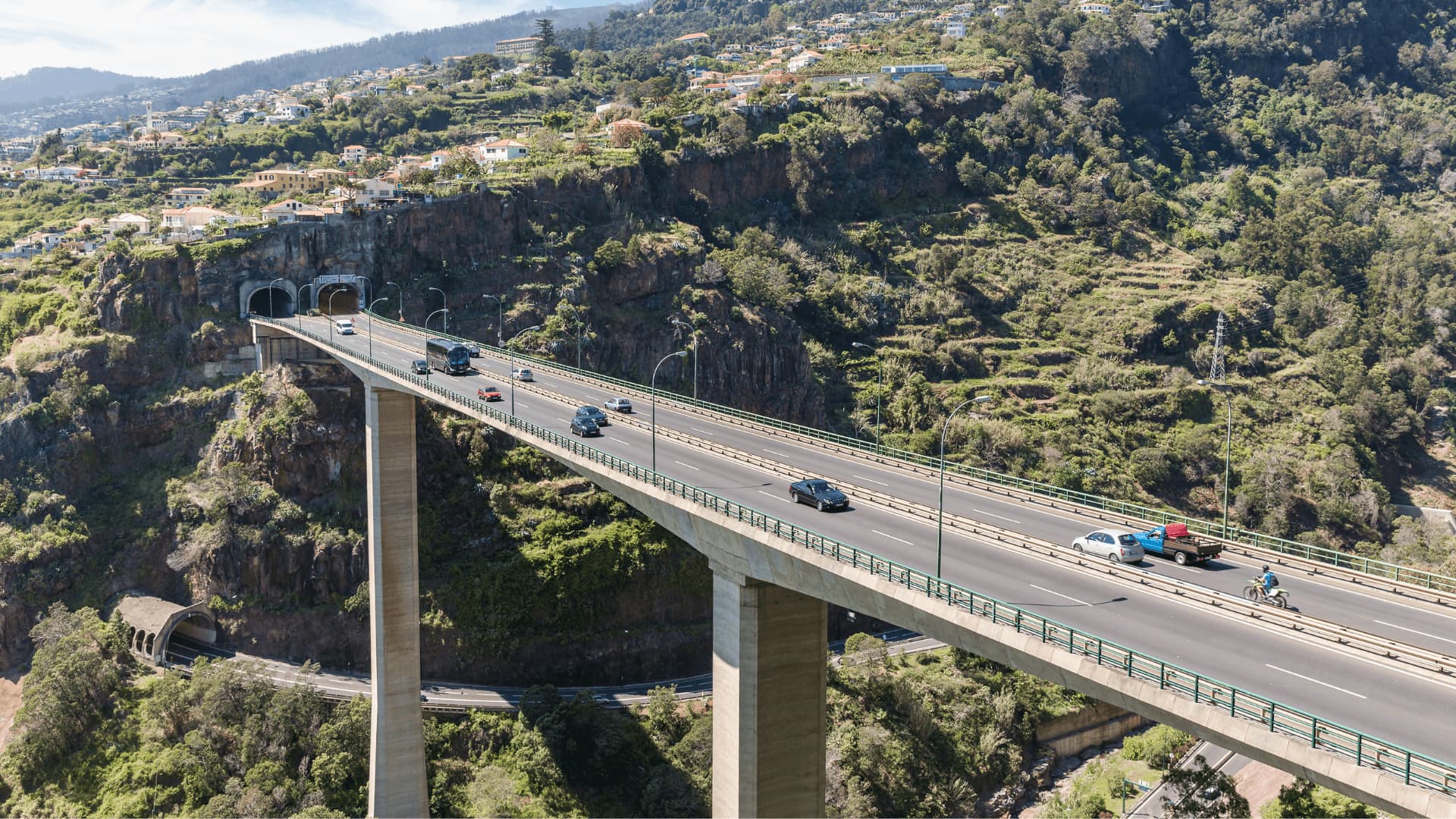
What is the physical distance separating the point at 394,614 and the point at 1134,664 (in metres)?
44.1

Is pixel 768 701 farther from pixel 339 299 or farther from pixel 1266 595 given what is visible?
pixel 339 299

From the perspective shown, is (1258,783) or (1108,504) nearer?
(1108,504)

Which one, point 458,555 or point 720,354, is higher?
point 720,354

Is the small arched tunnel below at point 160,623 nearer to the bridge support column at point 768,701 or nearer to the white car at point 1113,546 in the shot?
the bridge support column at point 768,701

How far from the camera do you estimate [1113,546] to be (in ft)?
96.6

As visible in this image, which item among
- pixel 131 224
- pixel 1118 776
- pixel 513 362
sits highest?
pixel 131 224

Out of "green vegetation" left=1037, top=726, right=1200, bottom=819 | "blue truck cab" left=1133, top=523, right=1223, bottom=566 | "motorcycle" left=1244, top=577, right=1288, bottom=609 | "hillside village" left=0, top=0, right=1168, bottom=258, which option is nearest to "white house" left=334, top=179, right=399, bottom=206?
"hillside village" left=0, top=0, right=1168, bottom=258

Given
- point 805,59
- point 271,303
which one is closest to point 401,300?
point 271,303

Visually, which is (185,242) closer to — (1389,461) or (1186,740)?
(1186,740)

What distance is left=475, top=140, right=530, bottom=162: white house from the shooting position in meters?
117

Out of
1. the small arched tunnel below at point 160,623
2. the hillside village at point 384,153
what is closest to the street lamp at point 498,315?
the hillside village at point 384,153

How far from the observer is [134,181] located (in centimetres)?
13438

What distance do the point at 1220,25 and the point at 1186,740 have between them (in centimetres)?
14857

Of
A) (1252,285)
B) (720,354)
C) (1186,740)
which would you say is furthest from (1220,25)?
(1186,740)
